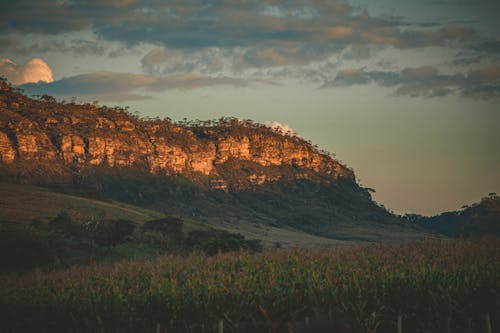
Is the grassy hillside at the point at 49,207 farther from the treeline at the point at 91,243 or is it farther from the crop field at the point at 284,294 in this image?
the crop field at the point at 284,294

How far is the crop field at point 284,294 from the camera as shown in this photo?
2019cm

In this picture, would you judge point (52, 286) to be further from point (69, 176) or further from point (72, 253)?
point (69, 176)

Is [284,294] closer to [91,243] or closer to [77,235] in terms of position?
[91,243]

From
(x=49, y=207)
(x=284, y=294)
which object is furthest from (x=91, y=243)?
(x=284, y=294)

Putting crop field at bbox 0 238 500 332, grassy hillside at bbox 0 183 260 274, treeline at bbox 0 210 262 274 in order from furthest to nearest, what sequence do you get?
grassy hillside at bbox 0 183 260 274 < treeline at bbox 0 210 262 274 < crop field at bbox 0 238 500 332

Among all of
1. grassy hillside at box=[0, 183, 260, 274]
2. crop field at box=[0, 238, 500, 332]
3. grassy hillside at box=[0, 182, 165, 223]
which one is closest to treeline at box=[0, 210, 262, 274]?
grassy hillside at box=[0, 183, 260, 274]

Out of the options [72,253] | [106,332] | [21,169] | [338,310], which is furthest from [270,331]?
[21,169]

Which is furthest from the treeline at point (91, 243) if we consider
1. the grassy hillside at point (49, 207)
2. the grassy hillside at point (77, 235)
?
the grassy hillside at point (49, 207)

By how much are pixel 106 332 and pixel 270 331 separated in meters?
6.46

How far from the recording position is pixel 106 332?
2345cm

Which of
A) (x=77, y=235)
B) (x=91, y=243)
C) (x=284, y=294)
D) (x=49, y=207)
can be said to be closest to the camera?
(x=284, y=294)

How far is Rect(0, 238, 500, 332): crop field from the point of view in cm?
2019

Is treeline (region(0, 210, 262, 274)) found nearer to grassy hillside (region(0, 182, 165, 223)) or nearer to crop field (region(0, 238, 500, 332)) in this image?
grassy hillside (region(0, 182, 165, 223))

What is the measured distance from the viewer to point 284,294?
2158 centimetres
